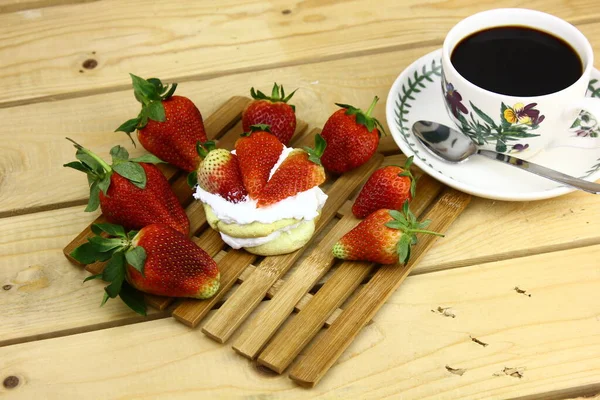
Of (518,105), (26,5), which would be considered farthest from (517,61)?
(26,5)

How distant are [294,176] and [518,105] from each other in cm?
32

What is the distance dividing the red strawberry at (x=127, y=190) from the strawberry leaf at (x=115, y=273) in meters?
0.09

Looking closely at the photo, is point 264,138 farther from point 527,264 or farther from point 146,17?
point 146,17

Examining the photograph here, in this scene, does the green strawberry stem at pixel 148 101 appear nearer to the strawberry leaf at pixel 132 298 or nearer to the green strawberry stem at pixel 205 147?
the green strawberry stem at pixel 205 147

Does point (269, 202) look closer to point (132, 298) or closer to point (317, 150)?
point (317, 150)

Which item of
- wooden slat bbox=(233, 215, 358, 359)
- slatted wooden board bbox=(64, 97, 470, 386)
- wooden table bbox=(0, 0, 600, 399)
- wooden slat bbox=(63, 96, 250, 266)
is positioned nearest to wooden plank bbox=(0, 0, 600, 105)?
wooden table bbox=(0, 0, 600, 399)

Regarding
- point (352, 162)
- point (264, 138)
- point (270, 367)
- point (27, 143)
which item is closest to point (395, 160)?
point (352, 162)

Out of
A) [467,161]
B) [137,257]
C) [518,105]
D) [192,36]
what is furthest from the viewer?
[192,36]

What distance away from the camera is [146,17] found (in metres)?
1.57

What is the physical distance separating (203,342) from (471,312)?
35 cm

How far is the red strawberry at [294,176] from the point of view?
107 centimetres

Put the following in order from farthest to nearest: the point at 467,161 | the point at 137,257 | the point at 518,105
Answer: the point at 467,161 < the point at 518,105 < the point at 137,257

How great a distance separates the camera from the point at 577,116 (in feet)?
3.76

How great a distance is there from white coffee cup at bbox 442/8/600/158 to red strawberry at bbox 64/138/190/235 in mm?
438
